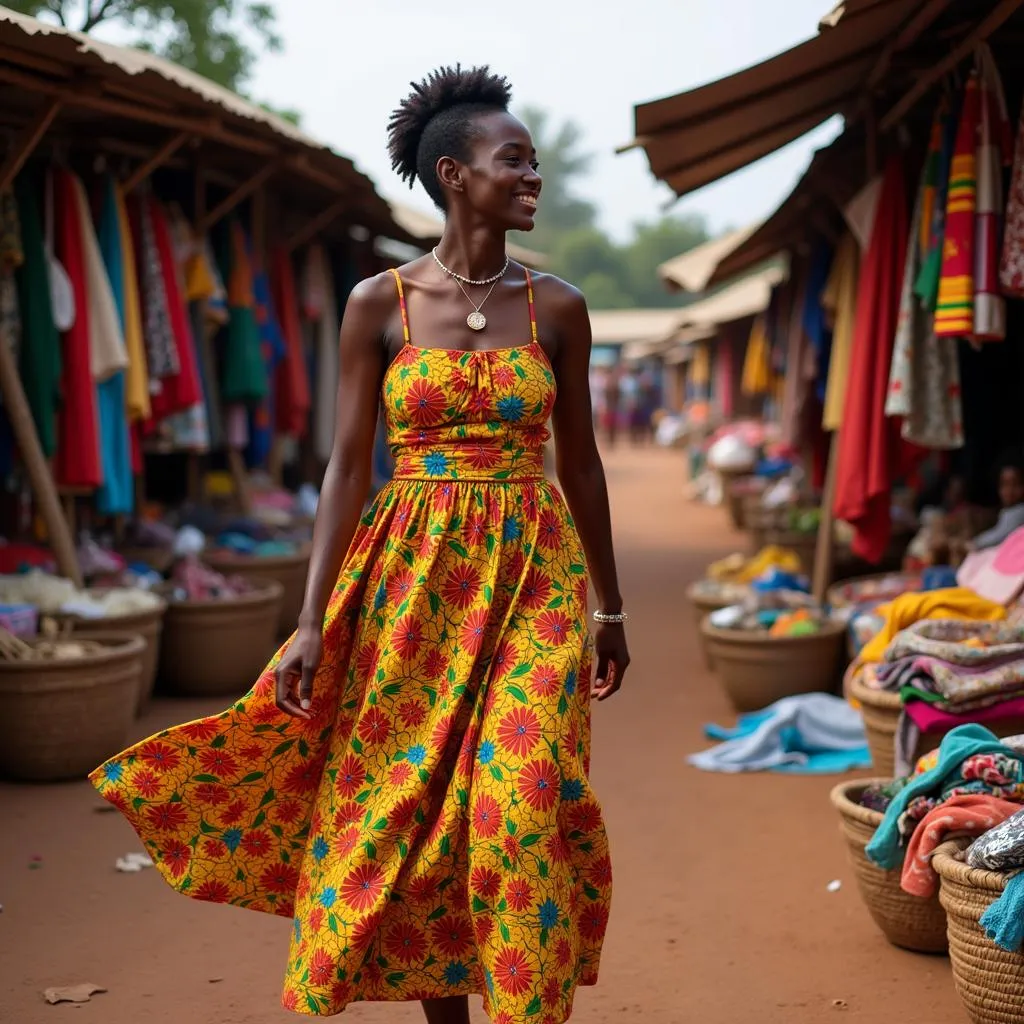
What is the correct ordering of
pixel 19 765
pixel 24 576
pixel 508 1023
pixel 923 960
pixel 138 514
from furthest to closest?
1. pixel 138 514
2. pixel 24 576
3. pixel 19 765
4. pixel 923 960
5. pixel 508 1023

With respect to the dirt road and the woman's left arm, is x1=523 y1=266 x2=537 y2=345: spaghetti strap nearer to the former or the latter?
the woman's left arm

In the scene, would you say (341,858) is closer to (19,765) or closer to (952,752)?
(952,752)

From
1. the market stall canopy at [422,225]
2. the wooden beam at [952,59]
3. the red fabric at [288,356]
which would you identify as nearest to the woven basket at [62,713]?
the wooden beam at [952,59]

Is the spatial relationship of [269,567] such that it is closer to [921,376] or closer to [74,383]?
[74,383]

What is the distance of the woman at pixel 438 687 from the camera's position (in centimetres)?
262

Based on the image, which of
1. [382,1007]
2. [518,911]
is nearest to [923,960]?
[382,1007]

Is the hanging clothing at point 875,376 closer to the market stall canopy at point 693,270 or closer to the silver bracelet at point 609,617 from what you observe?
the silver bracelet at point 609,617

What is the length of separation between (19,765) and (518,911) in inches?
136

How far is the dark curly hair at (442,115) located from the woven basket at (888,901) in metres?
1.99

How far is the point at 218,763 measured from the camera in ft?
9.40

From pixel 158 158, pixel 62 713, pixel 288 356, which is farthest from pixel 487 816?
pixel 288 356

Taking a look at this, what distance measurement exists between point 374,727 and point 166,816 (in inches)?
19.1

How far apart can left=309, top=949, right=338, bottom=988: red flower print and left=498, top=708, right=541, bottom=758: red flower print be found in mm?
515

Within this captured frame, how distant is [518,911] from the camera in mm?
2535
